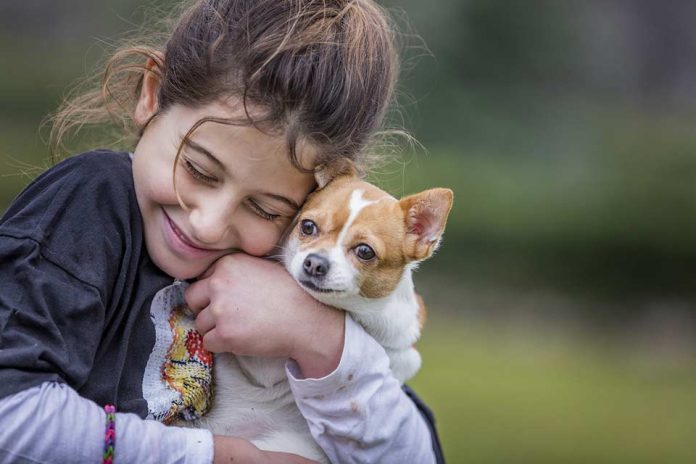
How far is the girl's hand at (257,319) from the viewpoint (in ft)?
5.60

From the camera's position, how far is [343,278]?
1.88 meters

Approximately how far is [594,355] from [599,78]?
2288 millimetres

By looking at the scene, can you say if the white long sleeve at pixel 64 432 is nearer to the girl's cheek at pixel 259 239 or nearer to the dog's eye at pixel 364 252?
the girl's cheek at pixel 259 239

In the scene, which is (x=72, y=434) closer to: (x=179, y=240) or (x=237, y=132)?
(x=179, y=240)

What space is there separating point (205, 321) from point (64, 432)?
0.35m

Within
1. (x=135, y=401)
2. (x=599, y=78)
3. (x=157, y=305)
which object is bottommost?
(x=135, y=401)

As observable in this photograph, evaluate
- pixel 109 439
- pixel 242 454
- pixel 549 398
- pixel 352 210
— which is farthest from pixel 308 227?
pixel 549 398

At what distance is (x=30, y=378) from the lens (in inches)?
56.2

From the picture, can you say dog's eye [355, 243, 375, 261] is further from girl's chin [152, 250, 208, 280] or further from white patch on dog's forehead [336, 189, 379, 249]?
girl's chin [152, 250, 208, 280]

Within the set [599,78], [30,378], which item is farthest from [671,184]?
[30,378]

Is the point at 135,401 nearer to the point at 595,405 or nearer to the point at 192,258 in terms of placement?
the point at 192,258

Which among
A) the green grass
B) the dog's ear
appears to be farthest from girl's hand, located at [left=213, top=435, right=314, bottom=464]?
the green grass

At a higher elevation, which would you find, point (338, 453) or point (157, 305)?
point (157, 305)

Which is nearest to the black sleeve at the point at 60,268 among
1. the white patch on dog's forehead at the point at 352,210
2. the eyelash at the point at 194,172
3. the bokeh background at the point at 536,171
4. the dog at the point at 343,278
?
the eyelash at the point at 194,172
